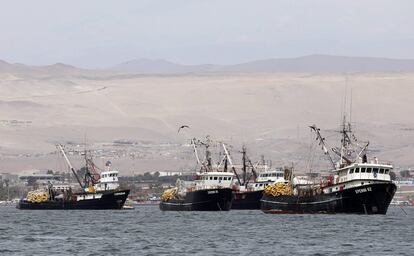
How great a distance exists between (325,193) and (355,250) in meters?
59.1

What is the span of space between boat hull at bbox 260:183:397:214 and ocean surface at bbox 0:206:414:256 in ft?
8.92

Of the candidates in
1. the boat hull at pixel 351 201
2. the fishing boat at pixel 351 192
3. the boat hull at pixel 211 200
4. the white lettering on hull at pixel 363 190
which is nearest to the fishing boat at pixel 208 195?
the boat hull at pixel 211 200

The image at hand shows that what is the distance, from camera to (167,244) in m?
107

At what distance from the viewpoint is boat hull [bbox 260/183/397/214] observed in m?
153

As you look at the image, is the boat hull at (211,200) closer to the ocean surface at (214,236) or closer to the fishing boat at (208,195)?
the fishing boat at (208,195)

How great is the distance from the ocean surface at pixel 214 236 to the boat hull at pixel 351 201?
272 centimetres

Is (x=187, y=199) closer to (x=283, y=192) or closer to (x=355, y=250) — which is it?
(x=283, y=192)

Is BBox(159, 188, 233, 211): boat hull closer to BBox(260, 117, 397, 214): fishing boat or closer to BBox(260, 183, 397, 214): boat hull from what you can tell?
BBox(260, 117, 397, 214): fishing boat

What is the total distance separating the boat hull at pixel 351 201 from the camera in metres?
153

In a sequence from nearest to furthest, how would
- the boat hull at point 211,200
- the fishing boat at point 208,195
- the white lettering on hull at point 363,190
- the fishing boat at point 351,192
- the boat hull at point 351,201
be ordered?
the white lettering on hull at point 363,190 < the boat hull at point 351,201 < the fishing boat at point 351,192 < the boat hull at point 211,200 < the fishing boat at point 208,195

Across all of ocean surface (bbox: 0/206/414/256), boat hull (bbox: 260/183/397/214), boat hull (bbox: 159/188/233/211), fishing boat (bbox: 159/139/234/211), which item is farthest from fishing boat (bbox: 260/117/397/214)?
fishing boat (bbox: 159/139/234/211)

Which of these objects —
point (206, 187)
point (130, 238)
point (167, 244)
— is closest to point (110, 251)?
point (167, 244)

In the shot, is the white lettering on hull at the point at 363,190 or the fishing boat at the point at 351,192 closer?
the white lettering on hull at the point at 363,190

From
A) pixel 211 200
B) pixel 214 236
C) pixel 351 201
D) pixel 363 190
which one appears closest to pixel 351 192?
pixel 363 190
